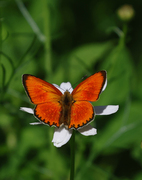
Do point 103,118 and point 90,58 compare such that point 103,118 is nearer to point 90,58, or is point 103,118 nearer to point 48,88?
point 90,58

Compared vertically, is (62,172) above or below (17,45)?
below

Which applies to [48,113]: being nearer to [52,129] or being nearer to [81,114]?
[81,114]

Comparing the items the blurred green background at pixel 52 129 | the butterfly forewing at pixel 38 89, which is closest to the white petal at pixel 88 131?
the butterfly forewing at pixel 38 89

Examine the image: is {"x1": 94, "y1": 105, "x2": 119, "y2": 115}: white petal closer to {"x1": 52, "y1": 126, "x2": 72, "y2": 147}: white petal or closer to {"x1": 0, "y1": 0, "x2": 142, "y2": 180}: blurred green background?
{"x1": 52, "y1": 126, "x2": 72, "y2": 147}: white petal

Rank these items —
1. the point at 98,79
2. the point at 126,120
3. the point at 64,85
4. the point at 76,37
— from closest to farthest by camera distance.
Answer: the point at 98,79 < the point at 64,85 < the point at 126,120 < the point at 76,37

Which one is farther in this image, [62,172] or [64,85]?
[62,172]

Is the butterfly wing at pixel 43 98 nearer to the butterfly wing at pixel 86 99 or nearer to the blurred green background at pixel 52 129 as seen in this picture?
the butterfly wing at pixel 86 99

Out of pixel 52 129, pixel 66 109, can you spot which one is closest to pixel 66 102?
pixel 66 109

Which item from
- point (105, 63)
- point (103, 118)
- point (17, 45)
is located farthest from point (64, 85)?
point (17, 45)
